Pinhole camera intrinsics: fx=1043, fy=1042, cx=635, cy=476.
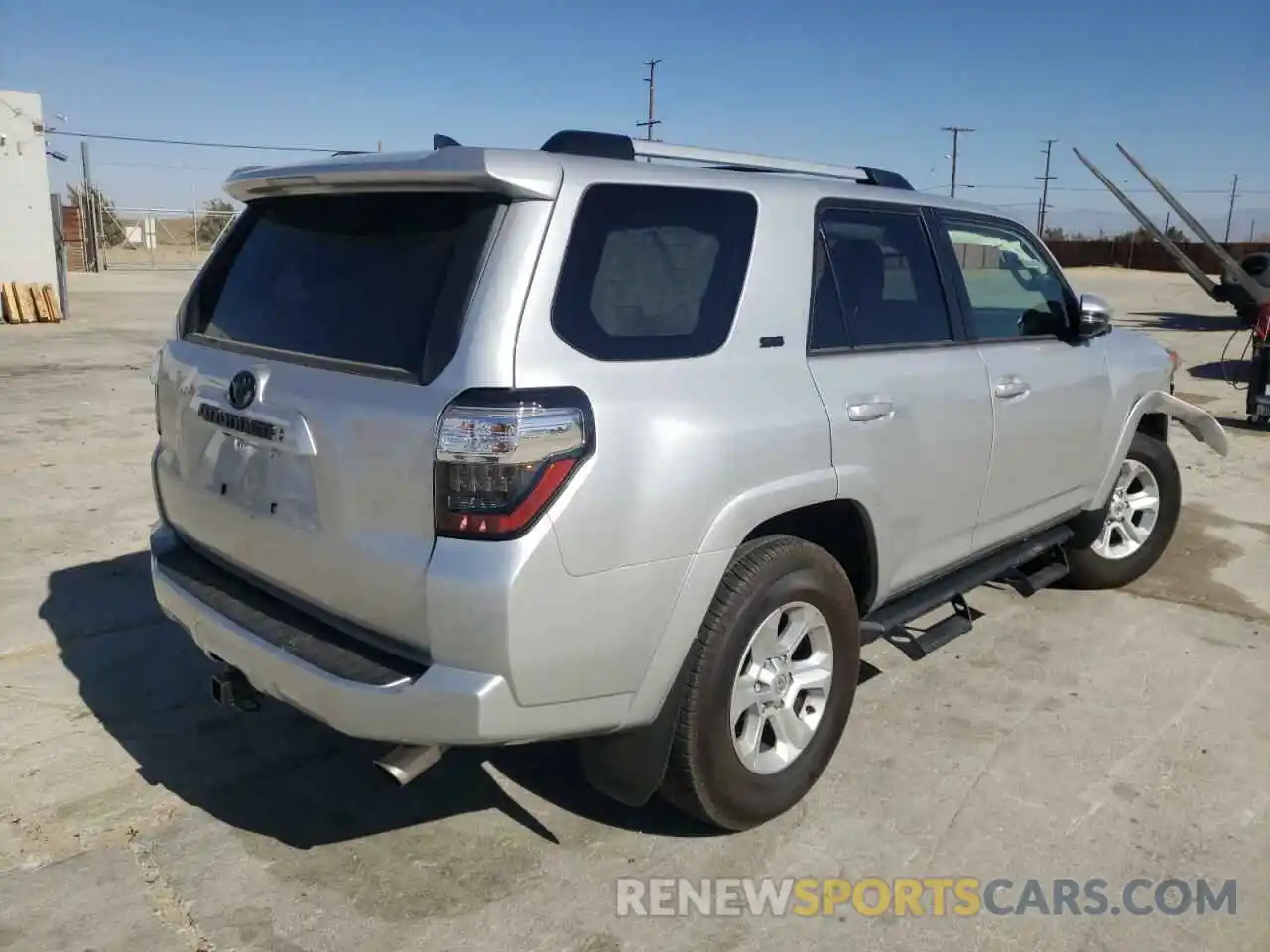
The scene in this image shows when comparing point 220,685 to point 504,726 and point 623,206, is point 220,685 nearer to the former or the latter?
point 504,726

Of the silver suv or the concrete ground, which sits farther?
the concrete ground

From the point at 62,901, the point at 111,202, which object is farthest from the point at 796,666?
the point at 111,202

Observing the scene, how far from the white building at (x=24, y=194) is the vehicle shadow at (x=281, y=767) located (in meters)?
17.1

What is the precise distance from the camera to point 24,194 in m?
18.5

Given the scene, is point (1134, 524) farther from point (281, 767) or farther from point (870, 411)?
point (281, 767)

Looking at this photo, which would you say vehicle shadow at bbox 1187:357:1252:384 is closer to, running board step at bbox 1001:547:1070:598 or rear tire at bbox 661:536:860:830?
running board step at bbox 1001:547:1070:598

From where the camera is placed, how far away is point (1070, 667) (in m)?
4.44

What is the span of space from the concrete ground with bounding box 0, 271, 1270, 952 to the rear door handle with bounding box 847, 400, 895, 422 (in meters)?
1.21

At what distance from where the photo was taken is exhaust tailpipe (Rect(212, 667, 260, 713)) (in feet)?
9.73

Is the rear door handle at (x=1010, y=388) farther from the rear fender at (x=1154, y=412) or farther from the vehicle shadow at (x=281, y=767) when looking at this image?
the vehicle shadow at (x=281, y=767)

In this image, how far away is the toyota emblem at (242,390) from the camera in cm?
282

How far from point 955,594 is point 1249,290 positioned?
9574 millimetres

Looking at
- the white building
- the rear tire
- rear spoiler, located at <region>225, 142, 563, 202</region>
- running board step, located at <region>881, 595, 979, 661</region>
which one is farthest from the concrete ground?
the white building

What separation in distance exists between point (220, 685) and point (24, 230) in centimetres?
1903
